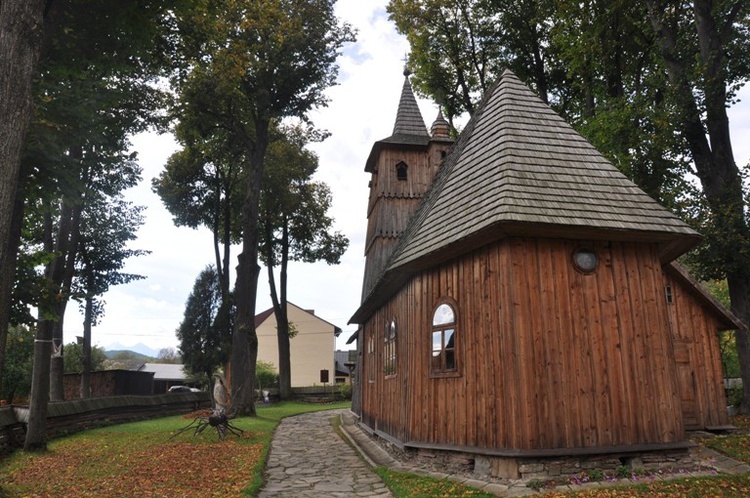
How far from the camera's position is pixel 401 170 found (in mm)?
19078

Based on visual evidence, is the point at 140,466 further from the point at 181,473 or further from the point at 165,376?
the point at 165,376

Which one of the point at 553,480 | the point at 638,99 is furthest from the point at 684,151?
the point at 553,480

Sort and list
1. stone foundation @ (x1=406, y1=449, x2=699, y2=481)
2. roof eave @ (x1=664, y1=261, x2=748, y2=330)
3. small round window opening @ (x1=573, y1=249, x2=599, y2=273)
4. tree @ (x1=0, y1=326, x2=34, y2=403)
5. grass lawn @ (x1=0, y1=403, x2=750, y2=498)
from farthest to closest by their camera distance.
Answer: tree @ (x1=0, y1=326, x2=34, y2=403)
roof eave @ (x1=664, y1=261, x2=748, y2=330)
small round window opening @ (x1=573, y1=249, x2=599, y2=273)
stone foundation @ (x1=406, y1=449, x2=699, y2=481)
grass lawn @ (x1=0, y1=403, x2=750, y2=498)

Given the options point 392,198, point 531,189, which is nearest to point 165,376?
point 392,198

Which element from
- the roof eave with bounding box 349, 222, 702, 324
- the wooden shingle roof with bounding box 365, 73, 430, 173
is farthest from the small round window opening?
the wooden shingle roof with bounding box 365, 73, 430, 173

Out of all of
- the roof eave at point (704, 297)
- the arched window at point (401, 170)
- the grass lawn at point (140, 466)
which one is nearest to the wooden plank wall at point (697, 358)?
the roof eave at point (704, 297)

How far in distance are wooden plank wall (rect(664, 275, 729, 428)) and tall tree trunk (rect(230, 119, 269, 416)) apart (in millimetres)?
14706

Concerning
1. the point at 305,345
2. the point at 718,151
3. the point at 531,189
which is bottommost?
the point at 305,345

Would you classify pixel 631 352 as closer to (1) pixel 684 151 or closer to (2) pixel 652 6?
(1) pixel 684 151

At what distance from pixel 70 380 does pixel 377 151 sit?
67.4 feet

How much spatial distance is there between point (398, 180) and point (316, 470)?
1089 centimetres

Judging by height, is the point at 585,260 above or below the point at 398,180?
below

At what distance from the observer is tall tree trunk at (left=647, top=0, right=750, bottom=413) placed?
13.3 m

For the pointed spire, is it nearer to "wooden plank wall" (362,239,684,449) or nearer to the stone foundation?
"wooden plank wall" (362,239,684,449)
